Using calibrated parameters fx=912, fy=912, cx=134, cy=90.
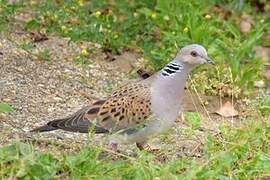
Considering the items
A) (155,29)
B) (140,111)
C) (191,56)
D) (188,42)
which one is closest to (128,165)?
(140,111)

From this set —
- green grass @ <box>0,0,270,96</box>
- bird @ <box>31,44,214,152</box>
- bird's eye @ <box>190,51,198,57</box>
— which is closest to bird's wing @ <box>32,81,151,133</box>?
bird @ <box>31,44,214,152</box>

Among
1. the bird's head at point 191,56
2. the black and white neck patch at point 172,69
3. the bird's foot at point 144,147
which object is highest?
the bird's head at point 191,56

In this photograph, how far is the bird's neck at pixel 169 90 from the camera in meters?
5.34

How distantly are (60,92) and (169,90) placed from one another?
1376 mm

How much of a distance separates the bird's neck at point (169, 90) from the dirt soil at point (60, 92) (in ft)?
1.13

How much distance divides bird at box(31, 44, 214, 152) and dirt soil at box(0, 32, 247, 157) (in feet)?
0.49

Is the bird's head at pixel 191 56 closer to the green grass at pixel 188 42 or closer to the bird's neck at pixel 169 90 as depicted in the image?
the bird's neck at pixel 169 90

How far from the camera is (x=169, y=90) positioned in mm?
5395

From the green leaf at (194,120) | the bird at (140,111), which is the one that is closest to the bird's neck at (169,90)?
the bird at (140,111)

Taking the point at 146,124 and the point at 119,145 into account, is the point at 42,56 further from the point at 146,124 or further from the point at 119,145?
the point at 146,124

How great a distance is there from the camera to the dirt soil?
5.74 m

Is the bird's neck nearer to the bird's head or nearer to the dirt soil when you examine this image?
the bird's head

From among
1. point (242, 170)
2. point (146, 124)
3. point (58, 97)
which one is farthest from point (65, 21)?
point (242, 170)

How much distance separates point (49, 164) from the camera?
4.64m
